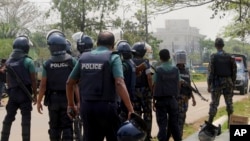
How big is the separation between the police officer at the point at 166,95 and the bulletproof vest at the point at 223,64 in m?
2.13

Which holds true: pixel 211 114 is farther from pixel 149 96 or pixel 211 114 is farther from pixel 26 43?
pixel 26 43

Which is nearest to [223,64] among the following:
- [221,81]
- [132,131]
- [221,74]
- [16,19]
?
[221,74]

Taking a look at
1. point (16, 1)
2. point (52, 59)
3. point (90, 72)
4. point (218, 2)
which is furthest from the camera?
point (16, 1)

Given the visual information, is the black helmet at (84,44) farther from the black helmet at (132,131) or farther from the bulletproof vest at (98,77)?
the black helmet at (132,131)

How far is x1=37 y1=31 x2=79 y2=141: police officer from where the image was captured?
7.04 m

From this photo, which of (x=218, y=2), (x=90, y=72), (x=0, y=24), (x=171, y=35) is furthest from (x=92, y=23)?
(x=171, y=35)

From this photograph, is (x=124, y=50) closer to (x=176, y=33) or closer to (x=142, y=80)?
(x=142, y=80)

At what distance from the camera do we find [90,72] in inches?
216

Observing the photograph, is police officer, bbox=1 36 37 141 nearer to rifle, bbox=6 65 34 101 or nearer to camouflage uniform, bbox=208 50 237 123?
rifle, bbox=6 65 34 101

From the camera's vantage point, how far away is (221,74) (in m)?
9.95

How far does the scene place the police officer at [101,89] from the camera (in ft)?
17.8

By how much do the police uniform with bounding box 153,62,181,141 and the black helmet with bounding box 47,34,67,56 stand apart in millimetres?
1569

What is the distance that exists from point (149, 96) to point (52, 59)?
6.46 ft

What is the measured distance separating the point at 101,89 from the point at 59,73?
1.70 metres
